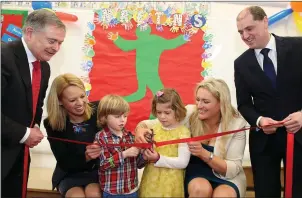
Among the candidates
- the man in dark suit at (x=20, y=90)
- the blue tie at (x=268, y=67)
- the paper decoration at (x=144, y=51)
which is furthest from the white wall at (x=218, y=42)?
the man in dark suit at (x=20, y=90)

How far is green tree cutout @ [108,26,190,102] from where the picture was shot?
399 centimetres

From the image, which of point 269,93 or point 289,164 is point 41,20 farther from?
point 289,164

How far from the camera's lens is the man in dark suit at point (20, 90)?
100 inches

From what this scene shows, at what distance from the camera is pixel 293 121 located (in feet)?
8.56

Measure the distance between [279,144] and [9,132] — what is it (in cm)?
171

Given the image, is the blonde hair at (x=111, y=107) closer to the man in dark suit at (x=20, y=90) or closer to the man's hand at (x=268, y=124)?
the man in dark suit at (x=20, y=90)

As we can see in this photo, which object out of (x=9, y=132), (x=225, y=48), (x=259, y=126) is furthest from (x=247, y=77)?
(x=9, y=132)

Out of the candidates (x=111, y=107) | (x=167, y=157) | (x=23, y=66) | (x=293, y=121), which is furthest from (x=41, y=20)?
(x=293, y=121)

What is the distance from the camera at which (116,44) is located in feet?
13.2

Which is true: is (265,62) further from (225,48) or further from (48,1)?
(48,1)

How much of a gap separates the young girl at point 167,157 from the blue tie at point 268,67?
597 mm

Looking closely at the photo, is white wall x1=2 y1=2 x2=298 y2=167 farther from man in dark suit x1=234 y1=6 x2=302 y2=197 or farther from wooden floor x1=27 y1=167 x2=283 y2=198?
man in dark suit x1=234 y1=6 x2=302 y2=197

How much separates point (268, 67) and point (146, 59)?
1519 mm

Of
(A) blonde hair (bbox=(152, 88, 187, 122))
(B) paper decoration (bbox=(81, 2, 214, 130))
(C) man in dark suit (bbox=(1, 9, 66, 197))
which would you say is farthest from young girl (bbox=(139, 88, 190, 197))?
(B) paper decoration (bbox=(81, 2, 214, 130))
